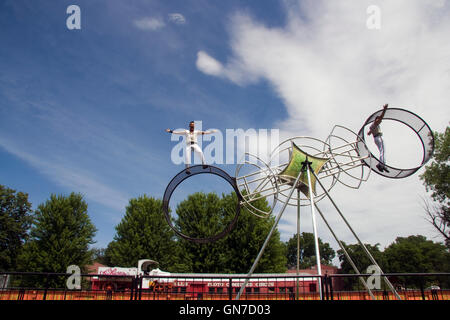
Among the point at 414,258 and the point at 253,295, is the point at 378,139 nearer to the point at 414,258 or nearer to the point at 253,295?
the point at 253,295

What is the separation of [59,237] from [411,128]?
112ft

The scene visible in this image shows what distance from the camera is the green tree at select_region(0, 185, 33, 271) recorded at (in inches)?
1730

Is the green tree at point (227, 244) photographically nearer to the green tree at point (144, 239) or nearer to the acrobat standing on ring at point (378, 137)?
the green tree at point (144, 239)

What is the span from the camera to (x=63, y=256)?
3019 cm

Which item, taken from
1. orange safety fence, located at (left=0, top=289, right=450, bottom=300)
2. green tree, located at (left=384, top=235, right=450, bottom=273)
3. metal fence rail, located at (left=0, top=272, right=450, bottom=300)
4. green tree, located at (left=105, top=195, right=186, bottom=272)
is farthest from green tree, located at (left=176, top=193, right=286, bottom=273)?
green tree, located at (left=384, top=235, right=450, bottom=273)

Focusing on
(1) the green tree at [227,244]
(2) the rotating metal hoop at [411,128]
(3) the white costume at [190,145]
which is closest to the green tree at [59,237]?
(1) the green tree at [227,244]

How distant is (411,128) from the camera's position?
11.2m

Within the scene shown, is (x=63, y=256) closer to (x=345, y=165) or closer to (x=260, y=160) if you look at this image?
(x=260, y=160)

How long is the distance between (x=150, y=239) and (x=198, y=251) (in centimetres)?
619

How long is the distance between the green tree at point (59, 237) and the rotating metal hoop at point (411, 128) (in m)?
31.1

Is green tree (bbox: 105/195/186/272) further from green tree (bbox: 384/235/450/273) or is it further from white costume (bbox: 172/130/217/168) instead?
green tree (bbox: 384/235/450/273)

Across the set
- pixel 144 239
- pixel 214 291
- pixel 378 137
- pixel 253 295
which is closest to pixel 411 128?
pixel 378 137

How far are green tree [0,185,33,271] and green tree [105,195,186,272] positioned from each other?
21216mm

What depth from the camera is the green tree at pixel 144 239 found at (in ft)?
105
